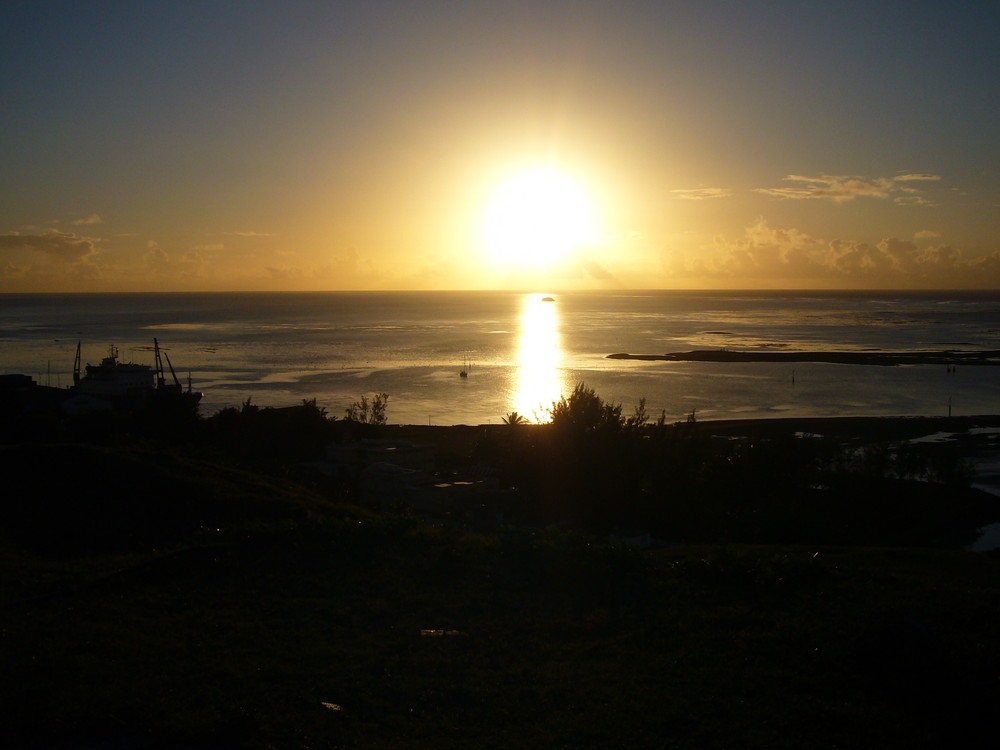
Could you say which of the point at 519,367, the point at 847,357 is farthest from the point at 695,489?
the point at 847,357

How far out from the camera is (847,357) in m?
85.2

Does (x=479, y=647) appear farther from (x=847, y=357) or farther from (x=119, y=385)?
(x=847, y=357)

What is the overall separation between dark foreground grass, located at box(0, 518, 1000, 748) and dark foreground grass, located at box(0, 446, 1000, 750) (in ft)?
0.08

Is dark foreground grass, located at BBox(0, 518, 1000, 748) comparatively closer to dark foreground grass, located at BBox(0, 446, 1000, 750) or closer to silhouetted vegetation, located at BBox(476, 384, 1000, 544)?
dark foreground grass, located at BBox(0, 446, 1000, 750)

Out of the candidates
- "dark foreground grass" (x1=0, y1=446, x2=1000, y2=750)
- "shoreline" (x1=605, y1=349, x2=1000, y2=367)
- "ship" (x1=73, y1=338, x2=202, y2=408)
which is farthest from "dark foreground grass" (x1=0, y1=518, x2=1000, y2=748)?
"shoreline" (x1=605, y1=349, x2=1000, y2=367)

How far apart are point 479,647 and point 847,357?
8593cm

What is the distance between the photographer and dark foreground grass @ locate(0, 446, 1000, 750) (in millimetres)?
5781

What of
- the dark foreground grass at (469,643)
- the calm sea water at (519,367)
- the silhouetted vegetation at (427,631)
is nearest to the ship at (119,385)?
the calm sea water at (519,367)

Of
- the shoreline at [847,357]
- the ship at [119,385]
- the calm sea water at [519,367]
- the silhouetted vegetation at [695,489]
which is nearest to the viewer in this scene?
the silhouetted vegetation at [695,489]

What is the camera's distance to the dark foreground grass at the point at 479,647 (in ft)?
19.0

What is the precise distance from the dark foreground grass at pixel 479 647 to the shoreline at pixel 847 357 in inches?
3024

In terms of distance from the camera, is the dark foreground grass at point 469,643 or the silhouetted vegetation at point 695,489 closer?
the dark foreground grass at point 469,643

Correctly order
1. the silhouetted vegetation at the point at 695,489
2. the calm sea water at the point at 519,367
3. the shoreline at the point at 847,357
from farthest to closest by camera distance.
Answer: the shoreline at the point at 847,357 < the calm sea water at the point at 519,367 < the silhouetted vegetation at the point at 695,489

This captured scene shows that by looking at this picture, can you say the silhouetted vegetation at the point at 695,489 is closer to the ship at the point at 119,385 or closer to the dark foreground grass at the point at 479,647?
the dark foreground grass at the point at 479,647
